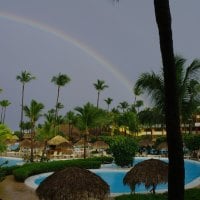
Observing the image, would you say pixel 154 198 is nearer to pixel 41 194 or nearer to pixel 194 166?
pixel 41 194

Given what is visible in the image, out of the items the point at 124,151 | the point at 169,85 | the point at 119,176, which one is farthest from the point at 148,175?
the point at 124,151

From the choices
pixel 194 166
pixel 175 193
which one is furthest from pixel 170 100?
pixel 194 166

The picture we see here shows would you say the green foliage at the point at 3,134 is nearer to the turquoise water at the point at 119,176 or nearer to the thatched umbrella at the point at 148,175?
the thatched umbrella at the point at 148,175

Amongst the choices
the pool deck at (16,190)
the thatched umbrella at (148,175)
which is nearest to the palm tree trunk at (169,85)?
the thatched umbrella at (148,175)

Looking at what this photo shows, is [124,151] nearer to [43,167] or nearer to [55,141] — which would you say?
[43,167]

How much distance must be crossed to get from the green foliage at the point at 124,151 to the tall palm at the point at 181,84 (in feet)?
27.4

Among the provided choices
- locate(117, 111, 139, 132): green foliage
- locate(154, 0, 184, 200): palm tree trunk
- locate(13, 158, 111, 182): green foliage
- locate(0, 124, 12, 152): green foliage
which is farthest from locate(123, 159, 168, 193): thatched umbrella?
locate(117, 111, 139, 132): green foliage

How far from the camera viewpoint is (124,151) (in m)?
32.4

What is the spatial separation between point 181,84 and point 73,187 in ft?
42.1

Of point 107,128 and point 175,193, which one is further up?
point 107,128

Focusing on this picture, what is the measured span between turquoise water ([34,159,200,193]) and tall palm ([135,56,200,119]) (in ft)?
16.9

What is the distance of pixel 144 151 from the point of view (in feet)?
163

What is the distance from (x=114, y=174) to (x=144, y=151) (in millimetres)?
20520

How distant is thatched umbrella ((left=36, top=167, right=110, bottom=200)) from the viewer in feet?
44.5
